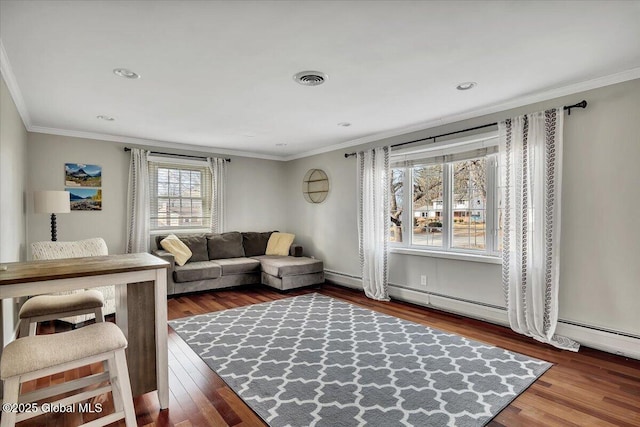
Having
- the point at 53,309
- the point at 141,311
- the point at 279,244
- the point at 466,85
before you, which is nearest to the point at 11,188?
the point at 53,309

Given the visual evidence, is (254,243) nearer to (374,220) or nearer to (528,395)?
(374,220)

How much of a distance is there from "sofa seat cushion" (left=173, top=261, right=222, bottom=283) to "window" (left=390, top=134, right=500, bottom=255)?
2692 millimetres

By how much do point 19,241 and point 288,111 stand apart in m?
3.25

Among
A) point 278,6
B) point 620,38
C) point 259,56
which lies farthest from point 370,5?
point 620,38

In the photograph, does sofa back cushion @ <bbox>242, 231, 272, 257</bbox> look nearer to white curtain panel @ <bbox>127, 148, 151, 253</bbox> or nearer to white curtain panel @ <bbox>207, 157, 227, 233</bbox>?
white curtain panel @ <bbox>207, 157, 227, 233</bbox>

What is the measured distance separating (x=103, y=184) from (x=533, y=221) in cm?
546

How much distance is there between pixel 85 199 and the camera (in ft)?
15.7

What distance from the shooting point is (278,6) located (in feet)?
6.01

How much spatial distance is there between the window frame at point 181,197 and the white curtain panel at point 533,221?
457cm

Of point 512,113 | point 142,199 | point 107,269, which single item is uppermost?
point 512,113

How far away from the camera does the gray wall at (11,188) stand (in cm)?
274

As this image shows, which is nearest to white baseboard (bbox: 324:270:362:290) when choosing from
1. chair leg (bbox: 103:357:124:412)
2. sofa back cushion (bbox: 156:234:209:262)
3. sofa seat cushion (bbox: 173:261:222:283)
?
sofa seat cushion (bbox: 173:261:222:283)

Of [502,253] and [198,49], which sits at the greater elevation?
[198,49]

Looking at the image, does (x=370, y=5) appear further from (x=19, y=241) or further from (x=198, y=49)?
(x=19, y=241)
